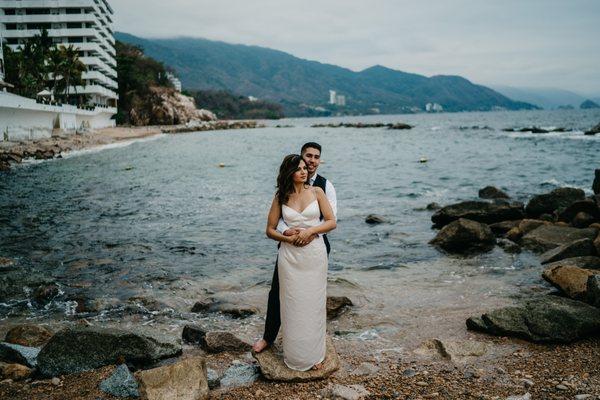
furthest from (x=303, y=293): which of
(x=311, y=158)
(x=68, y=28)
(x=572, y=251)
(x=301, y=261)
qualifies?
(x=68, y=28)

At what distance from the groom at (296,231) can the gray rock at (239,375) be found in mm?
254

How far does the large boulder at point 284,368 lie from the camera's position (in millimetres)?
5473

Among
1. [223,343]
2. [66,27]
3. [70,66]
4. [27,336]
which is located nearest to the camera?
[223,343]

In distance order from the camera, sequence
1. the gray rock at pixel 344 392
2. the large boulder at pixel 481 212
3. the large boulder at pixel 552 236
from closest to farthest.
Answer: the gray rock at pixel 344 392
the large boulder at pixel 552 236
the large boulder at pixel 481 212

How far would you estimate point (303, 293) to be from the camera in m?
5.43

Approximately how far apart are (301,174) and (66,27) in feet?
361

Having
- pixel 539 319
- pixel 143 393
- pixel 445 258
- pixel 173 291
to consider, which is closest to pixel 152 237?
pixel 173 291

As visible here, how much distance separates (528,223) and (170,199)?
15.5m

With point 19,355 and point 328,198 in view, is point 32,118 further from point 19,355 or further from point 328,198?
point 328,198

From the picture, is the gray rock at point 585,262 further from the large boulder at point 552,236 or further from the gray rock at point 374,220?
the gray rock at point 374,220

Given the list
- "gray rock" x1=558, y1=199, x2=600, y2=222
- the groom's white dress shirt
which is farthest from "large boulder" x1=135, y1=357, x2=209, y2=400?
"gray rock" x1=558, y1=199, x2=600, y2=222

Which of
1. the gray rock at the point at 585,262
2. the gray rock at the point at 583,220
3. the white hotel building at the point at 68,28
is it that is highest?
the white hotel building at the point at 68,28

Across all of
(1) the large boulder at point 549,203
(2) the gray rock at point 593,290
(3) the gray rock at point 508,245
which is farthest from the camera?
(1) the large boulder at point 549,203

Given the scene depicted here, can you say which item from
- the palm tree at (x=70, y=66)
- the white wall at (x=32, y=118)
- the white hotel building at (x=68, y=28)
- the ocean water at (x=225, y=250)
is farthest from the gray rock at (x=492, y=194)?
the white hotel building at (x=68, y=28)
